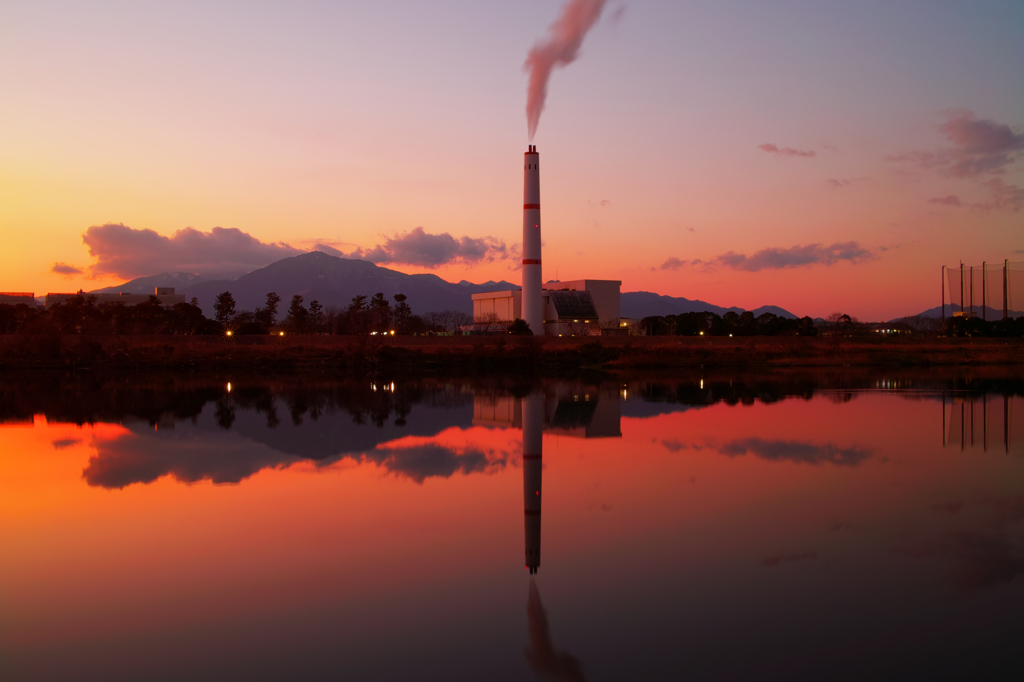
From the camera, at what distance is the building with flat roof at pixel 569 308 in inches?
2854

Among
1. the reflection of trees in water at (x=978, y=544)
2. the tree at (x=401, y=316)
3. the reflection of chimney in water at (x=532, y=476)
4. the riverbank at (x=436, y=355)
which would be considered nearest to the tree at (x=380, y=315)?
the tree at (x=401, y=316)

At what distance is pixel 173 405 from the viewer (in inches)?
842

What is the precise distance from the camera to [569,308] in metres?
75.1

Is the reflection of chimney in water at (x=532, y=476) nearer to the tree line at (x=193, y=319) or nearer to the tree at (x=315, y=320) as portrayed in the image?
the tree line at (x=193, y=319)

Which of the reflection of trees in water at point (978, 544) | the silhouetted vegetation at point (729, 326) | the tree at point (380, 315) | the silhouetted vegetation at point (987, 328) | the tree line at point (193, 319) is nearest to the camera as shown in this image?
the reflection of trees in water at point (978, 544)

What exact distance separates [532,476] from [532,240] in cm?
4942

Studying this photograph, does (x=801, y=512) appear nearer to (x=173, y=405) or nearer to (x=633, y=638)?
(x=633, y=638)

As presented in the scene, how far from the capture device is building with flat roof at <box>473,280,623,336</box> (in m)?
72.5

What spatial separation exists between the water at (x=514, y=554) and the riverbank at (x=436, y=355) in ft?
85.4

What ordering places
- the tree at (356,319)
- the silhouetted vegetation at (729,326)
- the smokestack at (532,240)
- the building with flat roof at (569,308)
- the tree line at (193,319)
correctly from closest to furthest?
the smokestack at (532,240)
the tree line at (193,319)
the silhouetted vegetation at (729,326)
the tree at (356,319)
the building with flat roof at (569,308)

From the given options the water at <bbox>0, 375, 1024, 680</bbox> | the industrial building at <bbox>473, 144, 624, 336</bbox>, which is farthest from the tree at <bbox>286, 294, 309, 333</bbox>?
the water at <bbox>0, 375, 1024, 680</bbox>

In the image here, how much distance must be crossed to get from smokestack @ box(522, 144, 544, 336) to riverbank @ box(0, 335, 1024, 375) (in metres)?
12.9

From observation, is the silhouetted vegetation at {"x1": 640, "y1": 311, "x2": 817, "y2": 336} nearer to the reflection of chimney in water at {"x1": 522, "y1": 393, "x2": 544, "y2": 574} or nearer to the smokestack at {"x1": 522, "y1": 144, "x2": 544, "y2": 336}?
the smokestack at {"x1": 522, "y1": 144, "x2": 544, "y2": 336}

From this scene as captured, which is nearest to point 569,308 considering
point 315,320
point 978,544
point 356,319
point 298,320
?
point 356,319
